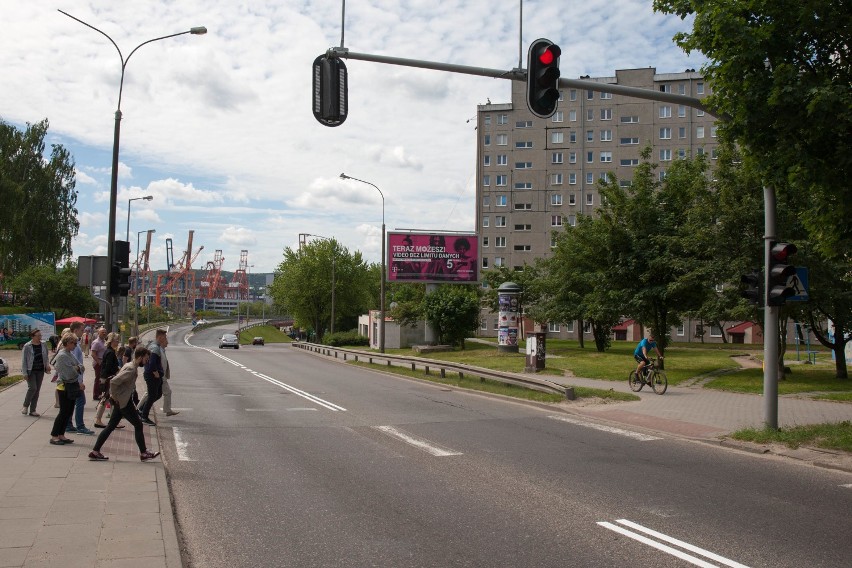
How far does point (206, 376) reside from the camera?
2564cm

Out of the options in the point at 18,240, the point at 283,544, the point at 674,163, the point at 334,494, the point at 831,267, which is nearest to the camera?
the point at 283,544

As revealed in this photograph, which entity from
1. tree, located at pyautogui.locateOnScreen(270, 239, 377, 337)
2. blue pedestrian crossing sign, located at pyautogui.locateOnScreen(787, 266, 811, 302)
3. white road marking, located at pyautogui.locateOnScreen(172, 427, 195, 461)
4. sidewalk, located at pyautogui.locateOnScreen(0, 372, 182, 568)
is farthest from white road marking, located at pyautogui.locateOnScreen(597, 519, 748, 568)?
tree, located at pyautogui.locateOnScreen(270, 239, 377, 337)

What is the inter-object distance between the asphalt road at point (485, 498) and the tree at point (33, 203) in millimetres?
47715

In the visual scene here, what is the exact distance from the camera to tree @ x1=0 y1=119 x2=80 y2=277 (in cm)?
5253

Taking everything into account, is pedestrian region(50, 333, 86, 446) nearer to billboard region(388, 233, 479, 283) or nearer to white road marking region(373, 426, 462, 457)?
white road marking region(373, 426, 462, 457)

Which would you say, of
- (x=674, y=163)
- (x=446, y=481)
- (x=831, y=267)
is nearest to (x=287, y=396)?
(x=446, y=481)

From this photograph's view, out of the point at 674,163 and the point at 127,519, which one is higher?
the point at 674,163

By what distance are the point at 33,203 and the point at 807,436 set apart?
193 feet

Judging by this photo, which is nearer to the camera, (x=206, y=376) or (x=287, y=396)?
(x=287, y=396)

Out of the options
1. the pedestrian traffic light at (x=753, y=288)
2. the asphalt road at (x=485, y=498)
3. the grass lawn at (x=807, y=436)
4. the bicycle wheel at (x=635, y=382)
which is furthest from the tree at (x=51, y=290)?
the grass lawn at (x=807, y=436)

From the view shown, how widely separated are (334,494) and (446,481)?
4.53 ft

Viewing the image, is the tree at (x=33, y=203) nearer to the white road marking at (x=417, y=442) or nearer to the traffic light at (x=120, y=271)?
the traffic light at (x=120, y=271)

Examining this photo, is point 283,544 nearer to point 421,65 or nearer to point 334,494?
point 334,494

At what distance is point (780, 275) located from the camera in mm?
10695
